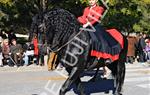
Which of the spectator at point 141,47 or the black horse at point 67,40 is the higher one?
the black horse at point 67,40

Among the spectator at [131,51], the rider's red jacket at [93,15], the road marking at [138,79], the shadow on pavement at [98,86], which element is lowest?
the road marking at [138,79]

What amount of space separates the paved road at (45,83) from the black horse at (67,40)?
2048 millimetres

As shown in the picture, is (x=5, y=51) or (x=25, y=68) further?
(x=5, y=51)

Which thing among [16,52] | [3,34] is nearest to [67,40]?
[16,52]

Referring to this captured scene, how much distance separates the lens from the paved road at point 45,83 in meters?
10.9

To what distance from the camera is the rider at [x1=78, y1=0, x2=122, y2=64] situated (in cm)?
907

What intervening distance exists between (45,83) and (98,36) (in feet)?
12.6

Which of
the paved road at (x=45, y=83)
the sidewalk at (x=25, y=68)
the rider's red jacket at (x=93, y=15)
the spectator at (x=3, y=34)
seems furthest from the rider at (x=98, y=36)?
the spectator at (x=3, y=34)

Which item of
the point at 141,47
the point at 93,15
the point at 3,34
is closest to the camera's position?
the point at 93,15

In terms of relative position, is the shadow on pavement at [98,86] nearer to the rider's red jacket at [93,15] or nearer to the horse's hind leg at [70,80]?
the horse's hind leg at [70,80]

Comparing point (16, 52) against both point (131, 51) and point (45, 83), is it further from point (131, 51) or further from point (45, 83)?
point (131, 51)

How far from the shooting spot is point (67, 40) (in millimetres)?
8344

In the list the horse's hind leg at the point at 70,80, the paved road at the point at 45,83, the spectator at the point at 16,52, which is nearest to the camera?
the horse's hind leg at the point at 70,80

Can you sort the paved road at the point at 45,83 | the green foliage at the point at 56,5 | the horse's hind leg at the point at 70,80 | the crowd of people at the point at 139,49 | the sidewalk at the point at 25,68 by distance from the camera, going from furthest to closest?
1. the green foliage at the point at 56,5
2. the crowd of people at the point at 139,49
3. the sidewalk at the point at 25,68
4. the paved road at the point at 45,83
5. the horse's hind leg at the point at 70,80
